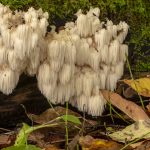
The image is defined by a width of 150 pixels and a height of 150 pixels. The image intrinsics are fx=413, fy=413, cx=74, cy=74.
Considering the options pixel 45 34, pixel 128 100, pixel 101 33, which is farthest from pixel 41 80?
pixel 128 100

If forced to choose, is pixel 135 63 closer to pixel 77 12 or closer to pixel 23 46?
pixel 77 12

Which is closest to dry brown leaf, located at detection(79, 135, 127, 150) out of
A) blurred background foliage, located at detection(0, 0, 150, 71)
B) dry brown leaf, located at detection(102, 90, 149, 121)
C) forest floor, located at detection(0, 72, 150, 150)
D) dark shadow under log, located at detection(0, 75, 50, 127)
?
forest floor, located at detection(0, 72, 150, 150)

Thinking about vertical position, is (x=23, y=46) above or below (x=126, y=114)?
above

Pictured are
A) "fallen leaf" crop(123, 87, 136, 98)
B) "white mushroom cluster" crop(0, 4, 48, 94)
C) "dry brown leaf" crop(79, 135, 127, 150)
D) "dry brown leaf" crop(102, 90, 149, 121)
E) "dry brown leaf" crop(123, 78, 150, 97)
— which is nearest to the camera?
"white mushroom cluster" crop(0, 4, 48, 94)

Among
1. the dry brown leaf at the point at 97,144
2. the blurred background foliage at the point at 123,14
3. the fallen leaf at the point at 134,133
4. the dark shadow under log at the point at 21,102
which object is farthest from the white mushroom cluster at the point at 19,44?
the fallen leaf at the point at 134,133

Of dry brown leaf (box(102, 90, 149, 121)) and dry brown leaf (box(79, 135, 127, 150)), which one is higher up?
dry brown leaf (box(102, 90, 149, 121))

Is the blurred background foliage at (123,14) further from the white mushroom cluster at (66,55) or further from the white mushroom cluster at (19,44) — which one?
the white mushroom cluster at (19,44)

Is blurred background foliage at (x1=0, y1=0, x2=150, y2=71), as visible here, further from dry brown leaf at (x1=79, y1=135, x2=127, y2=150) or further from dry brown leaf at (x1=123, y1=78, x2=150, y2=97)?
dry brown leaf at (x1=79, y1=135, x2=127, y2=150)

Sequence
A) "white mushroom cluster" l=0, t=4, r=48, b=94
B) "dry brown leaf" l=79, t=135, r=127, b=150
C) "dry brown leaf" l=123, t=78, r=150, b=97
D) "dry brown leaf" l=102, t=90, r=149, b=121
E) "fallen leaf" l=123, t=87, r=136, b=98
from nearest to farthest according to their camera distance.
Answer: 1. "white mushroom cluster" l=0, t=4, r=48, b=94
2. "dry brown leaf" l=79, t=135, r=127, b=150
3. "dry brown leaf" l=102, t=90, r=149, b=121
4. "dry brown leaf" l=123, t=78, r=150, b=97
5. "fallen leaf" l=123, t=87, r=136, b=98
